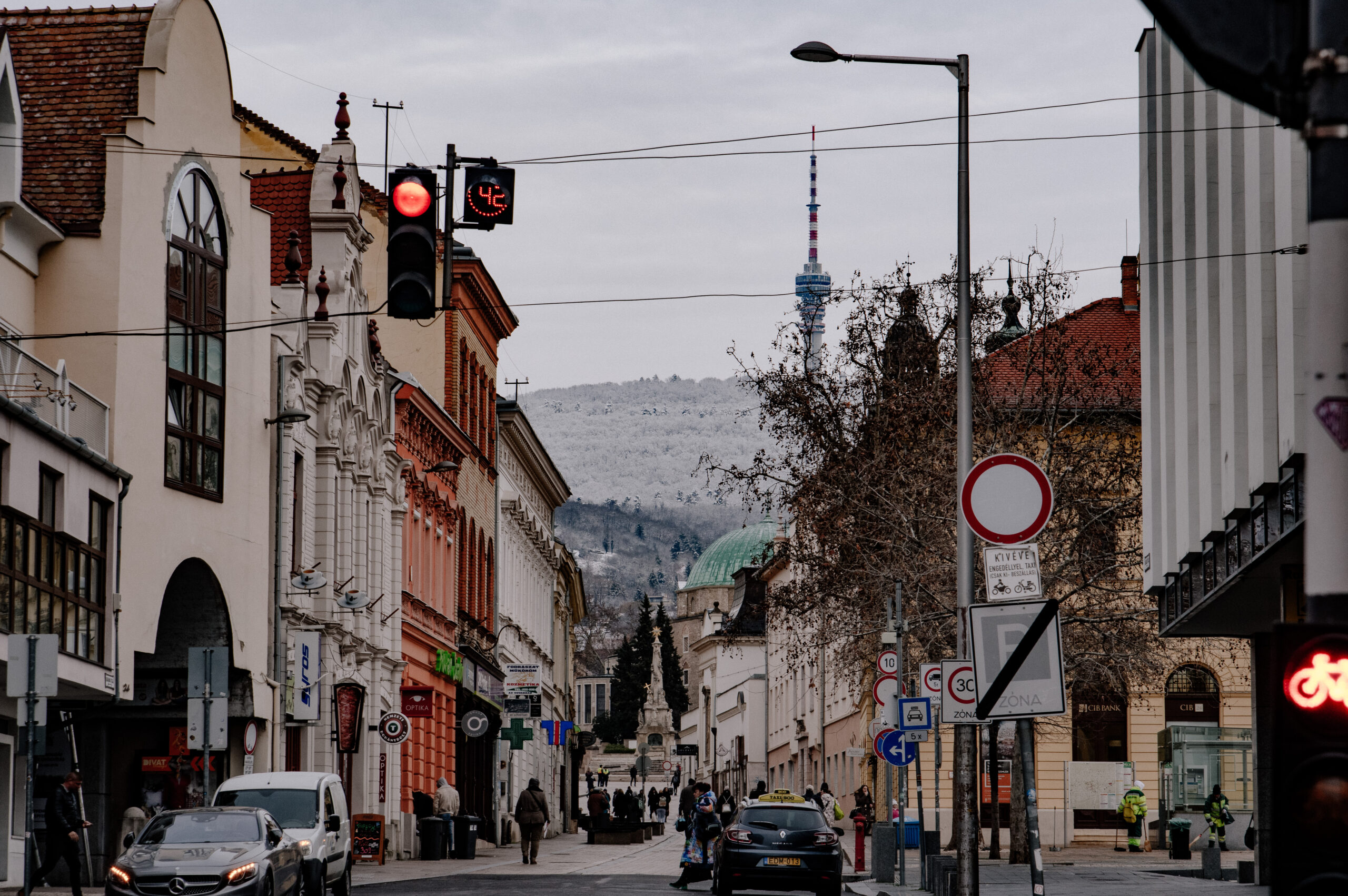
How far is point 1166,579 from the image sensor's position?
85.5ft

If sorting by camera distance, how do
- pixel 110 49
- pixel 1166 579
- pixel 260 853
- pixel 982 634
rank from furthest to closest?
pixel 110 49 < pixel 1166 579 < pixel 260 853 < pixel 982 634

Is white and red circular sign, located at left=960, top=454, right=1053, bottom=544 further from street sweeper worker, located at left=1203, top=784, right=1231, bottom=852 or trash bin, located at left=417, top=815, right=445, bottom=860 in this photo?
trash bin, located at left=417, top=815, right=445, bottom=860

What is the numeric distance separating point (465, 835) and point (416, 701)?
3317 mm

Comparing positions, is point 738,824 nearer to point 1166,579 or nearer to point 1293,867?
point 1166,579

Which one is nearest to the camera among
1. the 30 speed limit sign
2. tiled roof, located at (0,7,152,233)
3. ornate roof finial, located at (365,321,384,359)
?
the 30 speed limit sign

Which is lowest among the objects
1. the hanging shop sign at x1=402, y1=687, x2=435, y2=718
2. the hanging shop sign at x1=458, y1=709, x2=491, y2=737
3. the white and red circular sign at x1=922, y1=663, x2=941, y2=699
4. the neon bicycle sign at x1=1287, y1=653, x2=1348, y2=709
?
the hanging shop sign at x1=458, y1=709, x2=491, y2=737

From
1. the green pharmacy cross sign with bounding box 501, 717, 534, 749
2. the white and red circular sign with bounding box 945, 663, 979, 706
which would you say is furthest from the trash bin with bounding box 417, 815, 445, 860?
Result: the white and red circular sign with bounding box 945, 663, 979, 706

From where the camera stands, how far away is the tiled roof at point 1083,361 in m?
38.0

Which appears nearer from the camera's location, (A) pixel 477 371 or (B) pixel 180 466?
(B) pixel 180 466

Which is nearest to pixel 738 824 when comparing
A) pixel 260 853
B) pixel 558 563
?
pixel 260 853

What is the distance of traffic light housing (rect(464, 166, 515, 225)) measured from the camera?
14.7 metres

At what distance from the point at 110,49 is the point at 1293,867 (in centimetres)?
2954

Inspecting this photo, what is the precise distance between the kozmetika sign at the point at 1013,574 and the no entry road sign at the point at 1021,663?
49 centimetres

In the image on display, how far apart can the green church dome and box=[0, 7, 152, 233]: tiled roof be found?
13399 cm
